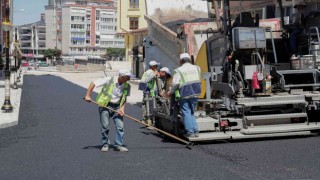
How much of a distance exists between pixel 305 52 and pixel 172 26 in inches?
231

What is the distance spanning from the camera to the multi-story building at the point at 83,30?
12938cm

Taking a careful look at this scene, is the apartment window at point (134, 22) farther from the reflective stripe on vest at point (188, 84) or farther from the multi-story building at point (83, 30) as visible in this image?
the multi-story building at point (83, 30)

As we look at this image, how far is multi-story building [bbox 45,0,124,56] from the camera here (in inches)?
5094

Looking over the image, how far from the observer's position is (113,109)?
27.3 ft

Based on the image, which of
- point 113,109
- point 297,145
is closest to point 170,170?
point 113,109

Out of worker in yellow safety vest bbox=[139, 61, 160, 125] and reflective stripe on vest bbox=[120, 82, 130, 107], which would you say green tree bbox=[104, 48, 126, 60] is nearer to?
worker in yellow safety vest bbox=[139, 61, 160, 125]

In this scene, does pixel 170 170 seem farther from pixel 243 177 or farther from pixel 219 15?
pixel 219 15

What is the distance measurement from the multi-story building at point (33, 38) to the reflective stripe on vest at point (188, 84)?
444 feet

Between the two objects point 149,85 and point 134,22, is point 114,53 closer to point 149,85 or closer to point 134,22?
point 134,22

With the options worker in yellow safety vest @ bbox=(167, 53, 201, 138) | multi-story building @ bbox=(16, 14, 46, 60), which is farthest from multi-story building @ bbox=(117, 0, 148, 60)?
multi-story building @ bbox=(16, 14, 46, 60)

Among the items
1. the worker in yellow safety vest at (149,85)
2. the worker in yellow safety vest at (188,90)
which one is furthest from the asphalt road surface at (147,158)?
the worker in yellow safety vest at (149,85)

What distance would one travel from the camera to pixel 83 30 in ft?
429

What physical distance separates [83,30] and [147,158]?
12542cm

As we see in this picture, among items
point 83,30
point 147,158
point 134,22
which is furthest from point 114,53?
point 147,158
